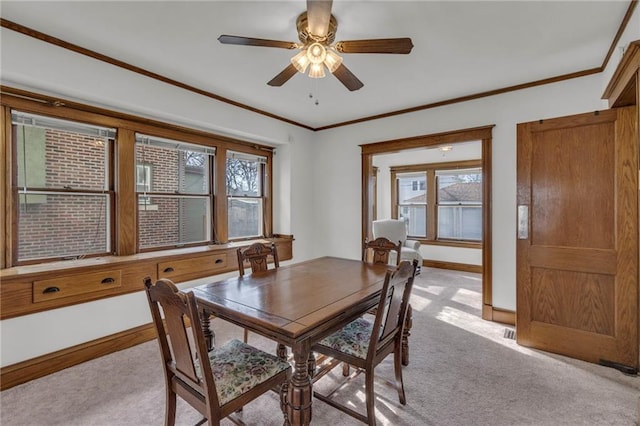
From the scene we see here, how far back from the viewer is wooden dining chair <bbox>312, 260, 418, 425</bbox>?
1.70m

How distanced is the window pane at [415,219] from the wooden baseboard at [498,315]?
131 inches

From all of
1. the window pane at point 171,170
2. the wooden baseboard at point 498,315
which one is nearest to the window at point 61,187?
the window pane at point 171,170

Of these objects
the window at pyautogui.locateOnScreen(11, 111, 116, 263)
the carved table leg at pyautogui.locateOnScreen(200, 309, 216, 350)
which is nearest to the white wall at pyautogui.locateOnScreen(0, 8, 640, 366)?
the window at pyautogui.locateOnScreen(11, 111, 116, 263)

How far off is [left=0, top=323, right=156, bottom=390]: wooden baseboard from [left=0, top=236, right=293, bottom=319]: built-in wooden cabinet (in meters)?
0.39

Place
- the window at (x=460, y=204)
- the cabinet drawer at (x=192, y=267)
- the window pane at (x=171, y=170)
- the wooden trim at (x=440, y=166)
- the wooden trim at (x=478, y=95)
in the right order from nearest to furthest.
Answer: the wooden trim at (x=478, y=95), the cabinet drawer at (x=192, y=267), the window pane at (x=171, y=170), the wooden trim at (x=440, y=166), the window at (x=460, y=204)

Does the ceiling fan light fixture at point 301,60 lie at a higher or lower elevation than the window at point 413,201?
higher

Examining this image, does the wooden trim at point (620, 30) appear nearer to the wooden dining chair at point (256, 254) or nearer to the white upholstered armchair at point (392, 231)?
the wooden dining chair at point (256, 254)

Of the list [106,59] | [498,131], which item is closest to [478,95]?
[498,131]

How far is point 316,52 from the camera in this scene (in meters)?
1.92

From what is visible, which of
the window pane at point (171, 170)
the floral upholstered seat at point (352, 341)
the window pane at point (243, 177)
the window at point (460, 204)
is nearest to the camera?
the floral upholstered seat at point (352, 341)

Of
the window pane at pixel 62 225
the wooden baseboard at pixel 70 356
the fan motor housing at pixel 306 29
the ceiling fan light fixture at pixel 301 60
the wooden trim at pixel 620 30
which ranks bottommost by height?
the wooden baseboard at pixel 70 356

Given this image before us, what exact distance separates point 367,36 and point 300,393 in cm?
241

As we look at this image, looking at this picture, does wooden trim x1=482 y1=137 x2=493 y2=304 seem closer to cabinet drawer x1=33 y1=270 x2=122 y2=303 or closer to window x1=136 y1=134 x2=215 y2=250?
window x1=136 y1=134 x2=215 y2=250

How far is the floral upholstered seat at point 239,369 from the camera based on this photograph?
1.44 m
